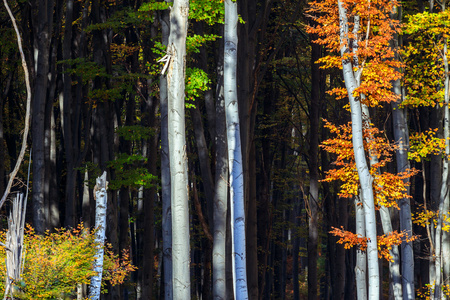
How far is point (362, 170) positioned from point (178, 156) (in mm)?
4353

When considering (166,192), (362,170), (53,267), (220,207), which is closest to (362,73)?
(362,170)

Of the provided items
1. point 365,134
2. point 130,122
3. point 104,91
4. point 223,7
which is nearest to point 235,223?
point 365,134

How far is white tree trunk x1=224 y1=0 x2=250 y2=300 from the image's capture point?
10547 mm

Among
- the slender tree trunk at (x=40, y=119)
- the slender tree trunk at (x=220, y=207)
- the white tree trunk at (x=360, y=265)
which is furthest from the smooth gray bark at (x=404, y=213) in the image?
the slender tree trunk at (x=40, y=119)

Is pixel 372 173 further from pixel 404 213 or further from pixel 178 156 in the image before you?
pixel 178 156

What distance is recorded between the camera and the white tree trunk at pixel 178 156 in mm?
9266

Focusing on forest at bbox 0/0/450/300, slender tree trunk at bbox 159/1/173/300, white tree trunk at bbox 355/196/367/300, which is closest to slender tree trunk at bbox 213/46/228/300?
forest at bbox 0/0/450/300

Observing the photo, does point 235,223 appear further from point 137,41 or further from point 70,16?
point 137,41

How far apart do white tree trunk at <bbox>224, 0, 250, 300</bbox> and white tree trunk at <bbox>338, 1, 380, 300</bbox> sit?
8.15 feet

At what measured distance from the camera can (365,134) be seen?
12281 millimetres

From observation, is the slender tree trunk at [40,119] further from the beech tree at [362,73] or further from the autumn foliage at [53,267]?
the beech tree at [362,73]

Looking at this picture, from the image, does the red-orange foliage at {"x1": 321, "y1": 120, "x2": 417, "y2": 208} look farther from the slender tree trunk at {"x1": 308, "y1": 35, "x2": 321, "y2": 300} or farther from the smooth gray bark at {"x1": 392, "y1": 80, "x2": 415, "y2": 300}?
the slender tree trunk at {"x1": 308, "y1": 35, "x2": 321, "y2": 300}

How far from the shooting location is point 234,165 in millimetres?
10773

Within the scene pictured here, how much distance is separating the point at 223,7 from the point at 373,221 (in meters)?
5.66
